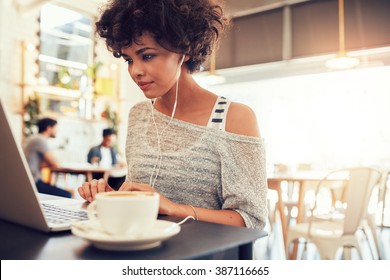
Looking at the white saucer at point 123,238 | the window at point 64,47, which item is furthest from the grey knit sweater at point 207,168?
the window at point 64,47

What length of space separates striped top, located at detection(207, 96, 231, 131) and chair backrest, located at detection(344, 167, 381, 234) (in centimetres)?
141

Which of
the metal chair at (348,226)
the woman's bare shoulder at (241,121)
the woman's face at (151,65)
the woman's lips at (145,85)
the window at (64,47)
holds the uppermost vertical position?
the window at (64,47)

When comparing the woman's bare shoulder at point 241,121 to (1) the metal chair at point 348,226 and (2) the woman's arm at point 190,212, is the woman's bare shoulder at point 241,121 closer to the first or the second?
(2) the woman's arm at point 190,212

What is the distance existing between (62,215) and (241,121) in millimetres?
515

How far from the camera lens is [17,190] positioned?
588 mm

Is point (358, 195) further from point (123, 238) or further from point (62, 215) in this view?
point (123, 238)

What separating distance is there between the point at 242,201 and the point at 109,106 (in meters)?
5.52

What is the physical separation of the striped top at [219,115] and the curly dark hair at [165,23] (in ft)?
0.52

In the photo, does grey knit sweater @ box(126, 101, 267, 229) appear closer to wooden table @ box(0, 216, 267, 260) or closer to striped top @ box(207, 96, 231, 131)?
striped top @ box(207, 96, 231, 131)

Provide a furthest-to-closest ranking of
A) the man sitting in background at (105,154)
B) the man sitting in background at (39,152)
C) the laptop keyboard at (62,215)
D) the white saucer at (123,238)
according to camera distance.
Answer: the man sitting in background at (105,154), the man sitting in background at (39,152), the laptop keyboard at (62,215), the white saucer at (123,238)

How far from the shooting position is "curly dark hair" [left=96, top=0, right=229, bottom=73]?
3.26 ft

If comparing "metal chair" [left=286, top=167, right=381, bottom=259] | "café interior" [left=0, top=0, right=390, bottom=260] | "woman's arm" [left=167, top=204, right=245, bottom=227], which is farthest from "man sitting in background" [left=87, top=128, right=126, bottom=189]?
"woman's arm" [left=167, top=204, right=245, bottom=227]

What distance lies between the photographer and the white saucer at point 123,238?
18.3 inches
